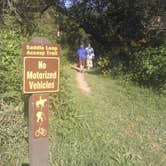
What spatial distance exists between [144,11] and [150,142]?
13.7 meters

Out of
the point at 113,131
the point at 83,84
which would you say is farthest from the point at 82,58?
the point at 113,131

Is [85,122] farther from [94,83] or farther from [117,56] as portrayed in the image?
[117,56]

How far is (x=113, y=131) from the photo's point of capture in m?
10.2

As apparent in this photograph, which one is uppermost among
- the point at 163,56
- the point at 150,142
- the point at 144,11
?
the point at 144,11

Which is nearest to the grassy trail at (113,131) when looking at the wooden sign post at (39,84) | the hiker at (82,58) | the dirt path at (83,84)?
the dirt path at (83,84)

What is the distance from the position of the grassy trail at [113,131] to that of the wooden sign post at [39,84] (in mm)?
1793

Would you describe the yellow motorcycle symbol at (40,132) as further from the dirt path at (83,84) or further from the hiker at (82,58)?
the hiker at (82,58)

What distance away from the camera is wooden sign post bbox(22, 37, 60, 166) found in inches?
234

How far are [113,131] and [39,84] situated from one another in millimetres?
4384

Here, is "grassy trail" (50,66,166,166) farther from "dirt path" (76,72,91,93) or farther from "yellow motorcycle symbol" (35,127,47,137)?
"yellow motorcycle symbol" (35,127,47,137)

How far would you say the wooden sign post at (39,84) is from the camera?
594 cm

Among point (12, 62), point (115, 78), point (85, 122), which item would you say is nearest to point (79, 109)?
point (85, 122)

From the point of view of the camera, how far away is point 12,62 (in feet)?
33.3

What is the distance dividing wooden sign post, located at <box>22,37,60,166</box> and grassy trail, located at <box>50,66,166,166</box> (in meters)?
1.79
